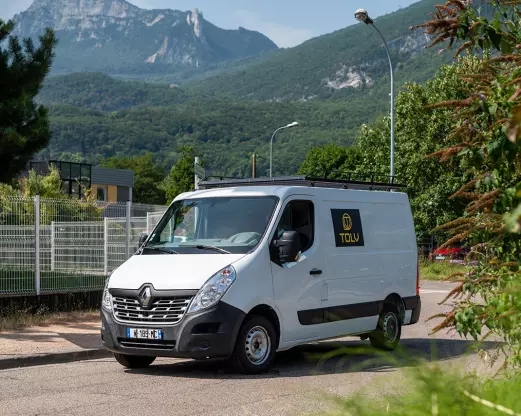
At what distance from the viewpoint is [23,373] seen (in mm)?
10469

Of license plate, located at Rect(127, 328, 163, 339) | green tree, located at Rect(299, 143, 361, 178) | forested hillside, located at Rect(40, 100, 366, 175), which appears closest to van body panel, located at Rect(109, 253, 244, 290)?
license plate, located at Rect(127, 328, 163, 339)

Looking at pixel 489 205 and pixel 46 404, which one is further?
pixel 46 404

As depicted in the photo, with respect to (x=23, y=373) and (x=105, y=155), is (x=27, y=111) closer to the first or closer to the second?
(x=23, y=373)

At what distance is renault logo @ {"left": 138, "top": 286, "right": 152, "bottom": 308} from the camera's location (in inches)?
377

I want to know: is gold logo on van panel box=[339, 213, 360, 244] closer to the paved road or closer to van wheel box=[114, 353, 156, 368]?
the paved road

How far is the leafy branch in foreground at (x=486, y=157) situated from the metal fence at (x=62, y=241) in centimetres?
1169

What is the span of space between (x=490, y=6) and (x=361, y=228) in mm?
5944

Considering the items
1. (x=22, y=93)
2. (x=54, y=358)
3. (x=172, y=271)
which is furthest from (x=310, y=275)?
(x=22, y=93)

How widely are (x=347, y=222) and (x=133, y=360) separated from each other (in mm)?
3220

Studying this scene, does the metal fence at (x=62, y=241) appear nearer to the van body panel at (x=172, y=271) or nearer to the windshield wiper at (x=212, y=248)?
the van body panel at (x=172, y=271)

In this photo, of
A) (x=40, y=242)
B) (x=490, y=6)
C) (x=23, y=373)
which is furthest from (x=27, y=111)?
(x=490, y=6)

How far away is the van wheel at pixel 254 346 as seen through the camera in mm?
9500

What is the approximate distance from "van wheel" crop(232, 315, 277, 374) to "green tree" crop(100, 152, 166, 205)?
378 ft

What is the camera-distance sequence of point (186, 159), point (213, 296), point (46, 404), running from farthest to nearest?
point (186, 159) < point (213, 296) < point (46, 404)
